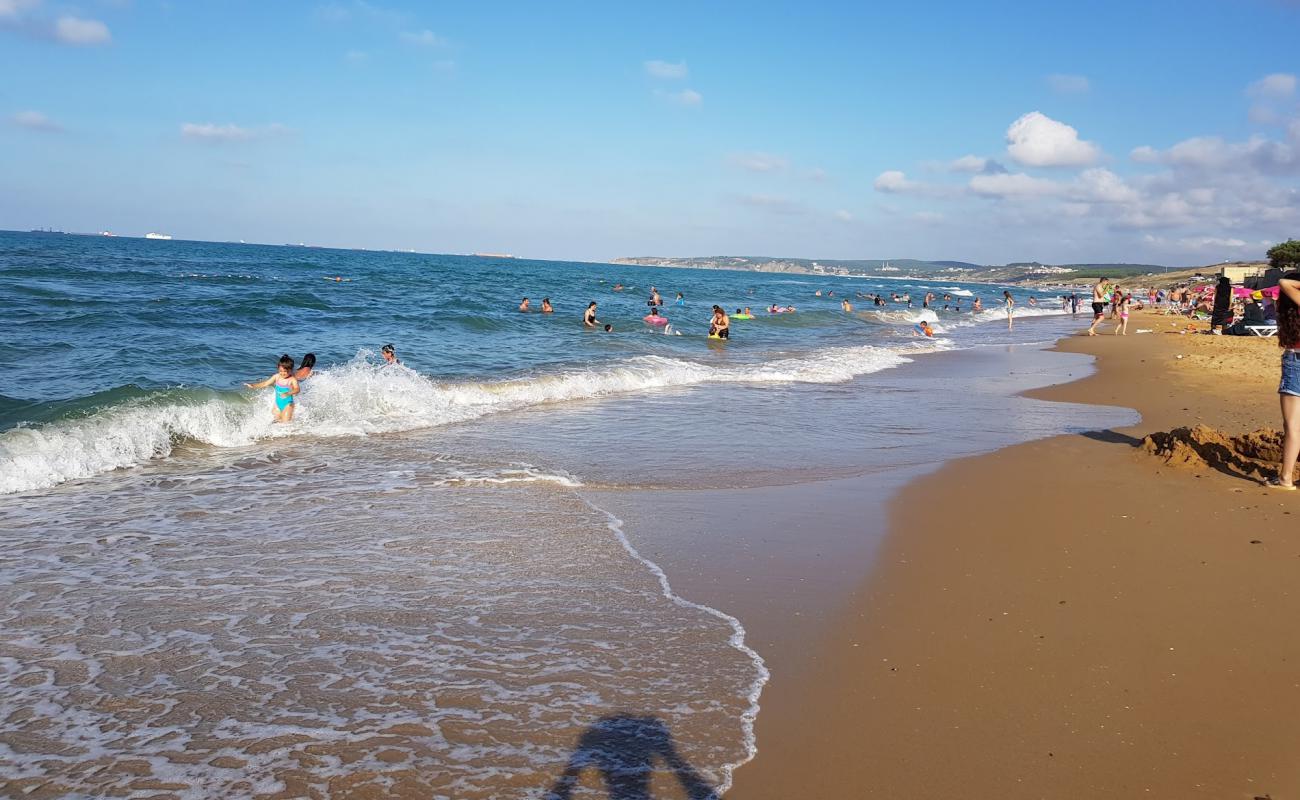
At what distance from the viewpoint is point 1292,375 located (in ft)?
23.7

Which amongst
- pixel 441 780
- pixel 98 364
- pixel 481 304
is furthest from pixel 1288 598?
pixel 481 304

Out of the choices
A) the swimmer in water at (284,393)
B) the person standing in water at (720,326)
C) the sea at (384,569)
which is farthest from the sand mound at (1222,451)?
the person standing in water at (720,326)

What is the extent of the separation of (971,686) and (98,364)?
A: 16683mm

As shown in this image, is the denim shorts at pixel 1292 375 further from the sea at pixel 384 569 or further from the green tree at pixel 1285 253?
the green tree at pixel 1285 253

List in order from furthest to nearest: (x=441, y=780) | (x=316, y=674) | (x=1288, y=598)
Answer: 1. (x=1288, y=598)
2. (x=316, y=674)
3. (x=441, y=780)

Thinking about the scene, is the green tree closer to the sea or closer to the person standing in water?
the person standing in water

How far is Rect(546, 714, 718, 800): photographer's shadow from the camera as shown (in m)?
3.29

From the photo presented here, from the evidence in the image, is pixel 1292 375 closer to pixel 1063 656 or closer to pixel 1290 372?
pixel 1290 372

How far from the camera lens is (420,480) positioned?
8.66 m

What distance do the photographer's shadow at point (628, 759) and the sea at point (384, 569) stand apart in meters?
0.01

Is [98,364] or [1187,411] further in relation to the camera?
[98,364]

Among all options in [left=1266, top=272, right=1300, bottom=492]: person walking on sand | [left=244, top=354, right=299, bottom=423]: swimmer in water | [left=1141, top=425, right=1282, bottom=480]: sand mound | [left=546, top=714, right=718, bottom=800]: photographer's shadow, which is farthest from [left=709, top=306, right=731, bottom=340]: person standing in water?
[left=546, top=714, right=718, bottom=800]: photographer's shadow

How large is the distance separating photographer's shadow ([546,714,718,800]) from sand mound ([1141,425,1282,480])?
23.5 ft

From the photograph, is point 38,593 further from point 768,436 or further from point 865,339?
point 865,339
